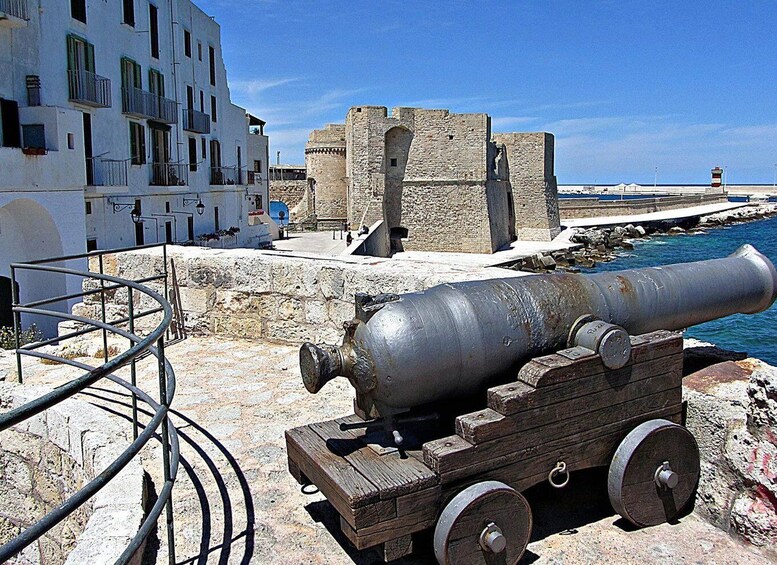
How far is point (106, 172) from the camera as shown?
58.7ft

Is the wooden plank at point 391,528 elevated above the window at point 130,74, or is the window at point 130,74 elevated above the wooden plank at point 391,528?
the window at point 130,74

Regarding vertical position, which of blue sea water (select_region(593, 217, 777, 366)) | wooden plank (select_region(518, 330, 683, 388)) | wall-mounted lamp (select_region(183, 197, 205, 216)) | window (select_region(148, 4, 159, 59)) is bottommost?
blue sea water (select_region(593, 217, 777, 366))

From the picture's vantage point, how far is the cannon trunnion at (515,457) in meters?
2.53

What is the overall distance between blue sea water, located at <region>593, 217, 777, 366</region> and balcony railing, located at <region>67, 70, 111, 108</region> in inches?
583

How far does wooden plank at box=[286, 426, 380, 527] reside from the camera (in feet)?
8.04

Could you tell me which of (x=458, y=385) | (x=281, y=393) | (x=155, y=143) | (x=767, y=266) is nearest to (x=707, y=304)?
(x=767, y=266)

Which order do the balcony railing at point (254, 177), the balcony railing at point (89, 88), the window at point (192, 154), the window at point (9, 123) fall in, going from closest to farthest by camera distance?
1. the window at point (9, 123)
2. the balcony railing at point (89, 88)
3. the window at point (192, 154)
4. the balcony railing at point (254, 177)

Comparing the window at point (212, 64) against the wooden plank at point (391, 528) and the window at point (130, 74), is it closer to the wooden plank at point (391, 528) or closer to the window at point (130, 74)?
the window at point (130, 74)

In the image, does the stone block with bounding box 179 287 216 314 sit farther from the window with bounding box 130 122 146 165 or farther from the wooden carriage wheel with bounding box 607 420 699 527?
the window with bounding box 130 122 146 165

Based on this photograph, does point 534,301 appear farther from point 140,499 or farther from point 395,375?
point 140,499

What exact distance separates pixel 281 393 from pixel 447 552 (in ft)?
7.62

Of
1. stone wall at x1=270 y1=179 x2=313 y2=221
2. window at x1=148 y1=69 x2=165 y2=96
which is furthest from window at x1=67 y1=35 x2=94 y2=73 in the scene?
stone wall at x1=270 y1=179 x2=313 y2=221

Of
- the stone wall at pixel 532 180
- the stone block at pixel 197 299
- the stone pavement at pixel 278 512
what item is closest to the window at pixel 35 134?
the stone block at pixel 197 299

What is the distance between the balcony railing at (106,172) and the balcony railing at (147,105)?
1.58 metres
